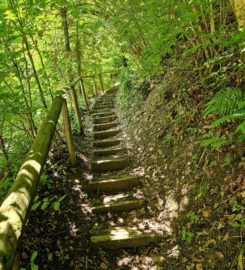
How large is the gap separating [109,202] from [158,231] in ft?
3.46

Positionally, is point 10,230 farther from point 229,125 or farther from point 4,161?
point 229,125

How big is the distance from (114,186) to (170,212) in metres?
1.26

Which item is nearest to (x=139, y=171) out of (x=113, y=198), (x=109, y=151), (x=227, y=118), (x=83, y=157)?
(x=113, y=198)

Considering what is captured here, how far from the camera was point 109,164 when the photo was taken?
5.34 metres

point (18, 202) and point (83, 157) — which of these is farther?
point (83, 157)

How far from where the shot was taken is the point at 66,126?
488 centimetres

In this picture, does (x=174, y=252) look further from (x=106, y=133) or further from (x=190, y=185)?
(x=106, y=133)

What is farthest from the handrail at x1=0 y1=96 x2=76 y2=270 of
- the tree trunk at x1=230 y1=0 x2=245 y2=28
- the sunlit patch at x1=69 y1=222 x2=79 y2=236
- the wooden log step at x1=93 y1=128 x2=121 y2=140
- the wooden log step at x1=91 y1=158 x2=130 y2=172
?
the wooden log step at x1=93 y1=128 x2=121 y2=140

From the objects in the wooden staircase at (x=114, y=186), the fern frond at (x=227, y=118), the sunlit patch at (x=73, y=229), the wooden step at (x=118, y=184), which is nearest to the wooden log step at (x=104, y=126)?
the wooden staircase at (x=114, y=186)

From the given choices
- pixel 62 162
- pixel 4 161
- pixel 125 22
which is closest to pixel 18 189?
pixel 4 161

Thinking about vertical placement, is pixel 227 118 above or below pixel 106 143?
above

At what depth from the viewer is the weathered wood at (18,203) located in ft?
4.22

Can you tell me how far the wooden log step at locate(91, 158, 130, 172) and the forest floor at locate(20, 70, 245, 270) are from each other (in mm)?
264

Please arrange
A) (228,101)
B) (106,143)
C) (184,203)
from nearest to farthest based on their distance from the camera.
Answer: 1. (228,101)
2. (184,203)
3. (106,143)
